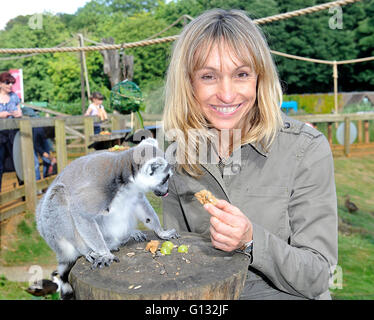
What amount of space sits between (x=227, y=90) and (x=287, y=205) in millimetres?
422

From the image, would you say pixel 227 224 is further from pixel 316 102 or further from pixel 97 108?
pixel 316 102

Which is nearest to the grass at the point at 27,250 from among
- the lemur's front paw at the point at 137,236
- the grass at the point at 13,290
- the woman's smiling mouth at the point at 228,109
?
the grass at the point at 13,290

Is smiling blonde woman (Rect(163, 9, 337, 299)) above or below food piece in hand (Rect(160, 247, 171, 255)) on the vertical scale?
above

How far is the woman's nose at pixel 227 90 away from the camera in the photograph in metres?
1.22

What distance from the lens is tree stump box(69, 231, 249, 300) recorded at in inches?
38.7

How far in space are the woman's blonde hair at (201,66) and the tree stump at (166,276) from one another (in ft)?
1.06

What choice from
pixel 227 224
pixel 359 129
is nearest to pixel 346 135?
pixel 359 129

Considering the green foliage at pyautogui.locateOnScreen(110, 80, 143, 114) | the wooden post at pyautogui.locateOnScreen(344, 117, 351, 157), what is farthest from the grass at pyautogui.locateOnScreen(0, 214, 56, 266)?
the wooden post at pyautogui.locateOnScreen(344, 117, 351, 157)

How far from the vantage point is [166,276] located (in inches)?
43.0

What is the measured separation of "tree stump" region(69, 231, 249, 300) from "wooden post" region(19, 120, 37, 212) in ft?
12.0

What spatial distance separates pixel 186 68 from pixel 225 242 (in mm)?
595

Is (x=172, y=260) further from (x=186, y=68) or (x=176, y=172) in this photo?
(x=186, y=68)

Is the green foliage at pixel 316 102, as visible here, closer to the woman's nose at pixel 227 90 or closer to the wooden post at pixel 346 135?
the wooden post at pixel 346 135

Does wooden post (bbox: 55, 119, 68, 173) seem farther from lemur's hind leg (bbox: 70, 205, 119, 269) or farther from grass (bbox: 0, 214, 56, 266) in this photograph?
lemur's hind leg (bbox: 70, 205, 119, 269)
